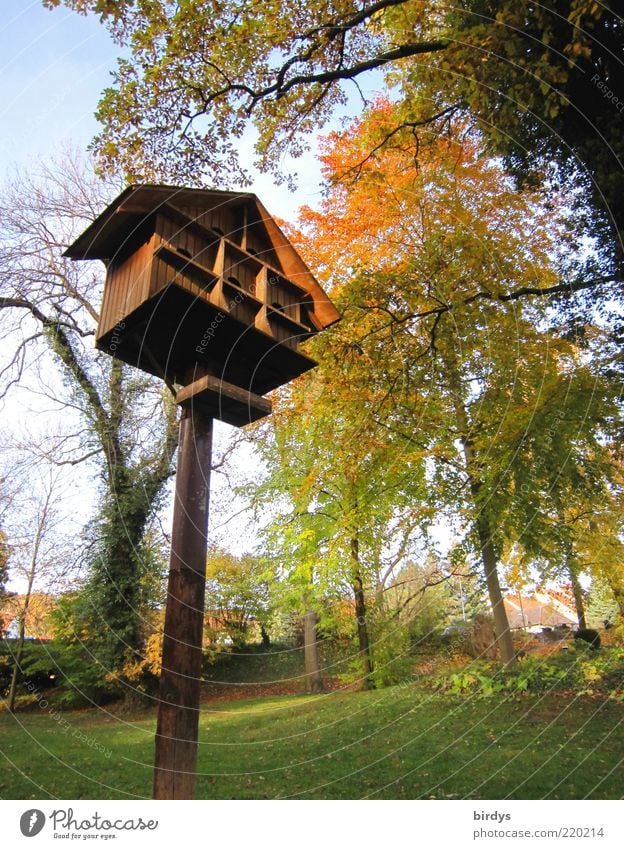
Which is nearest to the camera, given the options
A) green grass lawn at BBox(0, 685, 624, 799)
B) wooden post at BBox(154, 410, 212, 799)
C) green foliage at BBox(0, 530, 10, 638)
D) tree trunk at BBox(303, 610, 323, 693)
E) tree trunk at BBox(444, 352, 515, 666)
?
wooden post at BBox(154, 410, 212, 799)

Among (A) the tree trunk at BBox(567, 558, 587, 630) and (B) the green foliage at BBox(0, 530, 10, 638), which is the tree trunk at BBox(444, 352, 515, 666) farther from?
(B) the green foliage at BBox(0, 530, 10, 638)

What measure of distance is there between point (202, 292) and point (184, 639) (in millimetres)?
2108

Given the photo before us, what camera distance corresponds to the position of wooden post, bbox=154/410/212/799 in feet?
8.79

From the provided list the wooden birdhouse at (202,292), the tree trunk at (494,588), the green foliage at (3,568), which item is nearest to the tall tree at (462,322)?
the tree trunk at (494,588)

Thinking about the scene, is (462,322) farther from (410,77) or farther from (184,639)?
(184,639)

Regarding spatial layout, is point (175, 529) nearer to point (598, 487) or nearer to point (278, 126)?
point (278, 126)

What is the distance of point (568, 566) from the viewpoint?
595 cm

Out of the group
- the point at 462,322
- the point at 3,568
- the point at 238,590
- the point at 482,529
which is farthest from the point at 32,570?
the point at 462,322

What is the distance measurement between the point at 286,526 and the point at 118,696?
21.1 ft

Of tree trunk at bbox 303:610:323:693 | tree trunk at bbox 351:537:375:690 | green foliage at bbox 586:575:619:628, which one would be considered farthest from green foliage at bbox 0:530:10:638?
green foliage at bbox 586:575:619:628

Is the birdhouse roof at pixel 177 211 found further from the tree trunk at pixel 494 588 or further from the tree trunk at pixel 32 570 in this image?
the tree trunk at pixel 32 570

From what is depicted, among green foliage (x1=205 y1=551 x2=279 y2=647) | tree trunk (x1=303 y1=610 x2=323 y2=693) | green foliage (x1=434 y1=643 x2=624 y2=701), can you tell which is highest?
green foliage (x1=205 y1=551 x2=279 y2=647)

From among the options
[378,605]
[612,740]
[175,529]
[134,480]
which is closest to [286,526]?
[378,605]

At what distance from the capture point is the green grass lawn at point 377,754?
4.34m
